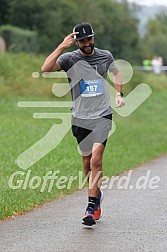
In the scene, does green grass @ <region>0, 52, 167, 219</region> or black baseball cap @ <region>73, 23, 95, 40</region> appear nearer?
black baseball cap @ <region>73, 23, 95, 40</region>

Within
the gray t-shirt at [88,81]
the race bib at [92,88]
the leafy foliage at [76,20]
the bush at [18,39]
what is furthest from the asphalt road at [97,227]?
the leafy foliage at [76,20]

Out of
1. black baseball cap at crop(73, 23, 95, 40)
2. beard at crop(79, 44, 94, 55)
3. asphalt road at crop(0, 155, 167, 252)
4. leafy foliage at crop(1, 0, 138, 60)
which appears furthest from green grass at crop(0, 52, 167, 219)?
leafy foliage at crop(1, 0, 138, 60)

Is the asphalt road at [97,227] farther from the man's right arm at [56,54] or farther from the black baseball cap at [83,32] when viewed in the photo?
the black baseball cap at [83,32]

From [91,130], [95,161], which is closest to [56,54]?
[91,130]

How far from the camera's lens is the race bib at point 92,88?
9203 millimetres

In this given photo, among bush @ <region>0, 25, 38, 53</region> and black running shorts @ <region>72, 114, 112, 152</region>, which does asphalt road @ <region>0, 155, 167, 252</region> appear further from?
bush @ <region>0, 25, 38, 53</region>

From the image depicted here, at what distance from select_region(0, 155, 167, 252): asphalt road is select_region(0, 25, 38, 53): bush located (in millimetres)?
32505

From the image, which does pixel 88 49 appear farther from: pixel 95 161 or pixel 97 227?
pixel 97 227

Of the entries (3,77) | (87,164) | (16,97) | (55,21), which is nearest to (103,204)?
(87,164)

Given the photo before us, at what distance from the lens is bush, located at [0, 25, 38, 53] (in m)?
45.2

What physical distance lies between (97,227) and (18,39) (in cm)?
3714

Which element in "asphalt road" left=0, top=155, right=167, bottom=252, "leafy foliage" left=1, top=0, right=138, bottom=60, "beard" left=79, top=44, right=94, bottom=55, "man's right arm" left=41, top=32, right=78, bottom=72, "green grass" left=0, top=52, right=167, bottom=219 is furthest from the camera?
"leafy foliage" left=1, top=0, right=138, bottom=60

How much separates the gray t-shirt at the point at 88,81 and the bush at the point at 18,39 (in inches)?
1343

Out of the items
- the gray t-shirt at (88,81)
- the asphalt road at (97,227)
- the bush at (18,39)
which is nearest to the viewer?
the asphalt road at (97,227)
